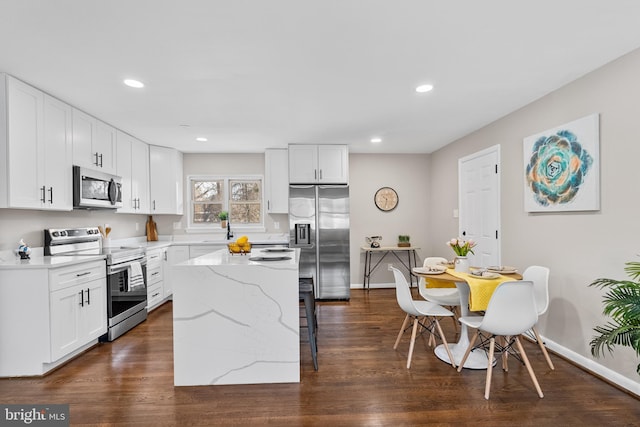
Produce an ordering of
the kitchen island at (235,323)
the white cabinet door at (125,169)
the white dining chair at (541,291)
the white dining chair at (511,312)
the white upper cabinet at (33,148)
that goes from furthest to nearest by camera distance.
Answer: the white cabinet door at (125,169) < the white dining chair at (541,291) < the white upper cabinet at (33,148) < the kitchen island at (235,323) < the white dining chair at (511,312)

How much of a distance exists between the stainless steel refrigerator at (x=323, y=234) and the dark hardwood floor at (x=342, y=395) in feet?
6.05

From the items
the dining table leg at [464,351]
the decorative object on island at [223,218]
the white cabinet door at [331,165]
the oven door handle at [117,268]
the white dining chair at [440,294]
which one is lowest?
the dining table leg at [464,351]

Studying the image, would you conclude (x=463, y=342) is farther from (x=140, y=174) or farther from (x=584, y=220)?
(x=140, y=174)

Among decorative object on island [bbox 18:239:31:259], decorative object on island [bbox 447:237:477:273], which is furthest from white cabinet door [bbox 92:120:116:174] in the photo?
decorative object on island [bbox 447:237:477:273]

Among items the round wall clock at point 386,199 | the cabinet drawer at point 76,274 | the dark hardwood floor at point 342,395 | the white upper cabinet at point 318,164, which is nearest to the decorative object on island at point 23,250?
the cabinet drawer at point 76,274

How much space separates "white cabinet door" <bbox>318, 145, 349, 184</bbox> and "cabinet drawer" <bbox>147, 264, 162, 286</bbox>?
263cm

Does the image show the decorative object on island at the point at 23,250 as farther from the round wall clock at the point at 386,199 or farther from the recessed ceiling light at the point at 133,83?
the round wall clock at the point at 386,199

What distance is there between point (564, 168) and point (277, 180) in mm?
3646

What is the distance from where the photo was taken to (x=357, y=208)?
5.66m

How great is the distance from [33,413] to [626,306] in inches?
149

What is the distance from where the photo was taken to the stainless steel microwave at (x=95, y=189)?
10.7ft

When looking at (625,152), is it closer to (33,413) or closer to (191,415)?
(191,415)

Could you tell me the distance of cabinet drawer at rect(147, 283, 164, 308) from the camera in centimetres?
422

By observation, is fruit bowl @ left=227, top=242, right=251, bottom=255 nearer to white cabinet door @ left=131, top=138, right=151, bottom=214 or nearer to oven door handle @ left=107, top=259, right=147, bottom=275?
oven door handle @ left=107, top=259, right=147, bottom=275
